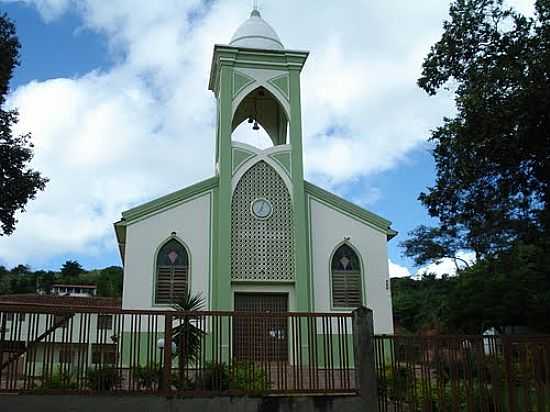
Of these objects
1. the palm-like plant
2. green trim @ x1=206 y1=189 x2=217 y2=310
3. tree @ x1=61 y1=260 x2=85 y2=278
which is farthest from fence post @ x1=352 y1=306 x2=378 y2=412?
tree @ x1=61 y1=260 x2=85 y2=278

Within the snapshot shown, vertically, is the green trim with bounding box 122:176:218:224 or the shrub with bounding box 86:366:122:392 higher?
the green trim with bounding box 122:176:218:224

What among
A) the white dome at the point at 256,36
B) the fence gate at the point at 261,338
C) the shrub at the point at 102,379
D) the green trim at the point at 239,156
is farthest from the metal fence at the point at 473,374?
the white dome at the point at 256,36

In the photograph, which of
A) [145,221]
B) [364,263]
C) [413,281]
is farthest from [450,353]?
[413,281]

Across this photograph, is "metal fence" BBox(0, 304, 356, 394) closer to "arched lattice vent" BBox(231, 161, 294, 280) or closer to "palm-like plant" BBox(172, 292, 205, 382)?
"palm-like plant" BBox(172, 292, 205, 382)

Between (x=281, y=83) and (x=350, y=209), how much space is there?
472 centimetres

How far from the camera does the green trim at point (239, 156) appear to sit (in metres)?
18.5

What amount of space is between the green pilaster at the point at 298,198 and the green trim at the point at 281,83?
0.13 metres

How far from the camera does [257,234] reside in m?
18.1

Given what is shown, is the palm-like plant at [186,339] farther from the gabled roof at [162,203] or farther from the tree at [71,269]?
the tree at [71,269]

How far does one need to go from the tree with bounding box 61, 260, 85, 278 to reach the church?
171ft

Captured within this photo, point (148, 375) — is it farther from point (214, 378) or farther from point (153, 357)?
point (214, 378)

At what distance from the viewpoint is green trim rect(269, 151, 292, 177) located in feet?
61.8

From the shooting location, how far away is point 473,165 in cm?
1349

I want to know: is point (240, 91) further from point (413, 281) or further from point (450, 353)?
point (413, 281)
